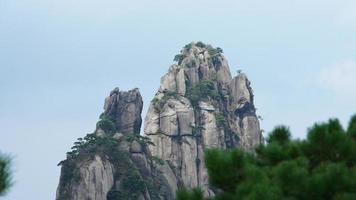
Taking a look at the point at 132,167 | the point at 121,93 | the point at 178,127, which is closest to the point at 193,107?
the point at 178,127

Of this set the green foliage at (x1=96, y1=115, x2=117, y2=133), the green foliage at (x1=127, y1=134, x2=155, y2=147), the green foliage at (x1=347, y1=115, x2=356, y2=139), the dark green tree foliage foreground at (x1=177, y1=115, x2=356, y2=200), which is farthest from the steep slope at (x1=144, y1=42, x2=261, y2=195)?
the dark green tree foliage foreground at (x1=177, y1=115, x2=356, y2=200)

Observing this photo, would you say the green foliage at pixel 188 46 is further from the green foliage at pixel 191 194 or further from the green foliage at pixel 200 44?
the green foliage at pixel 191 194

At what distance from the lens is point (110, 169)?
6538 centimetres

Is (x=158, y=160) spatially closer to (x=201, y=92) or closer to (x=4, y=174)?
(x=201, y=92)

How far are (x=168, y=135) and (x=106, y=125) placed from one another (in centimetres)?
849

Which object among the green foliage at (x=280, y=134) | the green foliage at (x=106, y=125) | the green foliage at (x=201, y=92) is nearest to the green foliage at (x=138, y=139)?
the green foliage at (x=106, y=125)

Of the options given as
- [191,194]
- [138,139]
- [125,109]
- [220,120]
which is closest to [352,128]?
[191,194]

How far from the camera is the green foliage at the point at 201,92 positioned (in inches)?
3186

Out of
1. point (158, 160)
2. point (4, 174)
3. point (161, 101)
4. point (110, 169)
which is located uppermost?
point (161, 101)

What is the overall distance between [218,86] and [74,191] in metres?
27.7

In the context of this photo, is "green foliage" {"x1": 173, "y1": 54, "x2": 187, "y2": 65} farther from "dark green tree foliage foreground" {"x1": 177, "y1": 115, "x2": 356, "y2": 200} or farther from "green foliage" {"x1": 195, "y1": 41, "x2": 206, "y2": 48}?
"dark green tree foliage foreground" {"x1": 177, "y1": 115, "x2": 356, "y2": 200}

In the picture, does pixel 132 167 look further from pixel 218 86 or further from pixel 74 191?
pixel 218 86

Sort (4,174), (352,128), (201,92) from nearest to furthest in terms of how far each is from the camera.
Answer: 1. (4,174)
2. (352,128)
3. (201,92)

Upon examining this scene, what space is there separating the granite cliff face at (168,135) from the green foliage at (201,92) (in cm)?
12
